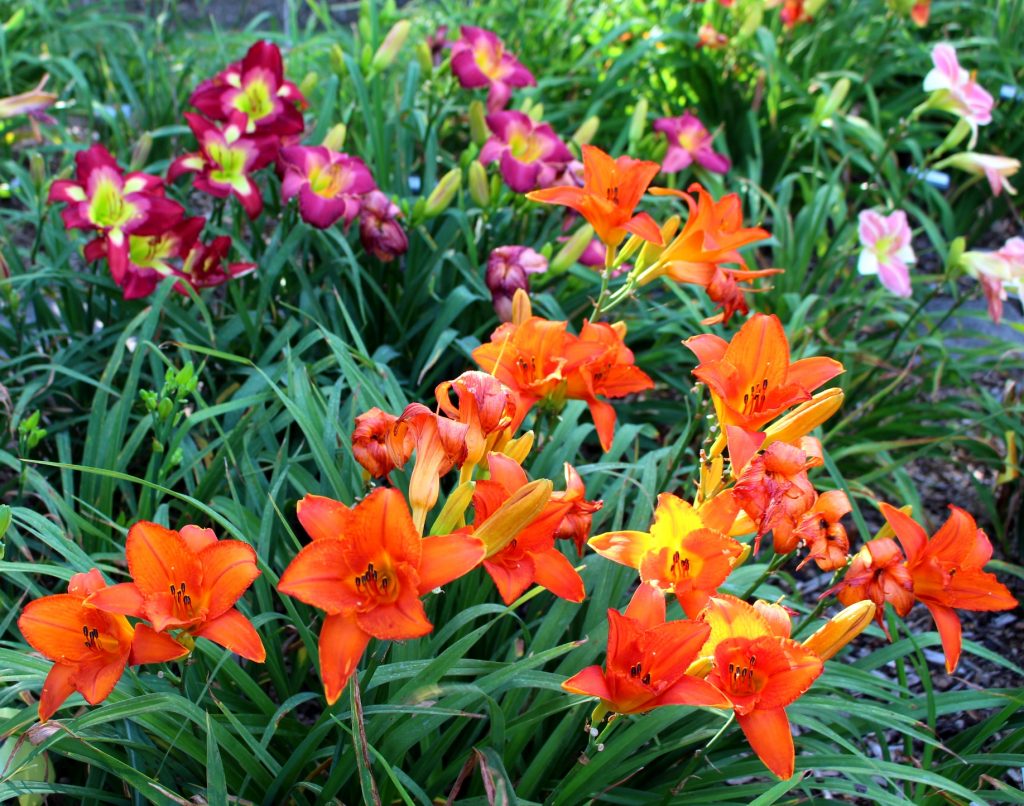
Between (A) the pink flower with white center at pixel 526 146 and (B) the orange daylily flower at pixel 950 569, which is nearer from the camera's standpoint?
(B) the orange daylily flower at pixel 950 569

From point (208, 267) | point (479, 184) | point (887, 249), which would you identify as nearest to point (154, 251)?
point (208, 267)

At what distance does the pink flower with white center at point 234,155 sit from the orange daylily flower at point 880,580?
5.18 ft

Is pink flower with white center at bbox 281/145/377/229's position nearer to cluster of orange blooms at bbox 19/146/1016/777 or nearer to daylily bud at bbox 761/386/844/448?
cluster of orange blooms at bbox 19/146/1016/777

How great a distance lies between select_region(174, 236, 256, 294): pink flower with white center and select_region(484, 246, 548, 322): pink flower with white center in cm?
56

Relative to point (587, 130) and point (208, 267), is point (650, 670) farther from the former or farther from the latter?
point (587, 130)

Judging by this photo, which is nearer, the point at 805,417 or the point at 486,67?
the point at 805,417

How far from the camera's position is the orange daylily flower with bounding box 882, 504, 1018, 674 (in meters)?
1.36

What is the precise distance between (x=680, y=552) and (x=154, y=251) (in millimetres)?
1457

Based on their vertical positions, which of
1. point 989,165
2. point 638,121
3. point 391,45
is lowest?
point 989,165

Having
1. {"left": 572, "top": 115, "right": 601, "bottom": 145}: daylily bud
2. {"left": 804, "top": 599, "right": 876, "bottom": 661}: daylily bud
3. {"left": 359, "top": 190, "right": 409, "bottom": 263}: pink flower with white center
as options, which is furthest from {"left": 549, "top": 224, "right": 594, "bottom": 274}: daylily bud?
{"left": 804, "top": 599, "right": 876, "bottom": 661}: daylily bud

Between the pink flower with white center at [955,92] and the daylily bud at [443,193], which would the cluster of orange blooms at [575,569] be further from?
the pink flower with white center at [955,92]

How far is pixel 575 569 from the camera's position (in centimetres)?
130

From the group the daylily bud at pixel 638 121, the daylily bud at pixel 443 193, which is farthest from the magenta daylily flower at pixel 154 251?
the daylily bud at pixel 638 121

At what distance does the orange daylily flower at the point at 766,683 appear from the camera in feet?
3.76
